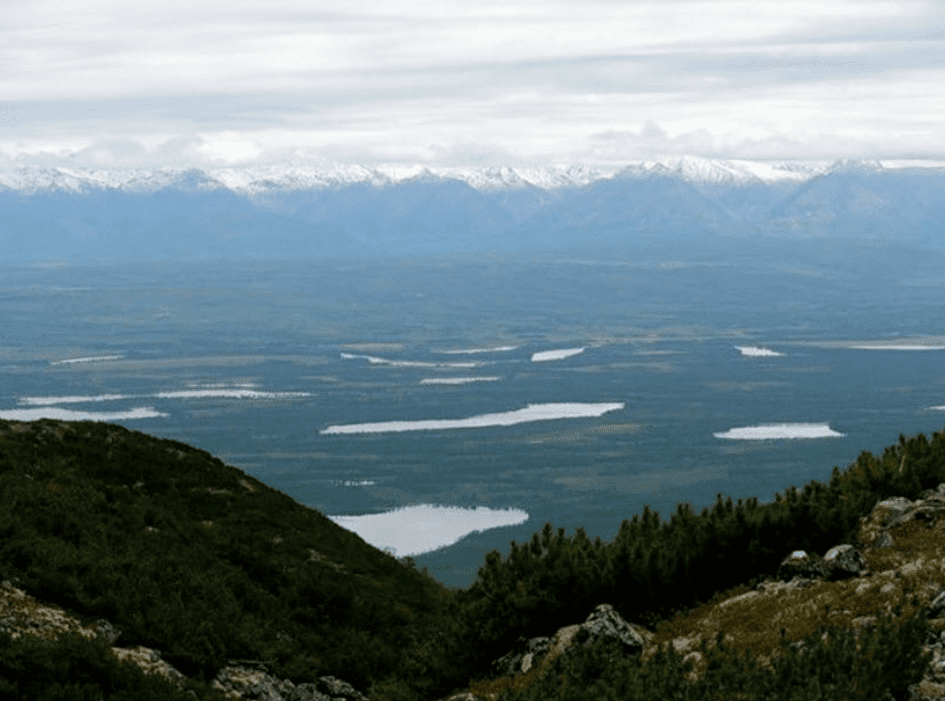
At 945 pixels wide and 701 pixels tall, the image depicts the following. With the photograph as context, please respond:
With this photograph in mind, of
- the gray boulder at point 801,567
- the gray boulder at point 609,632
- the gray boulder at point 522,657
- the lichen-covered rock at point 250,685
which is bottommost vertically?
the lichen-covered rock at point 250,685

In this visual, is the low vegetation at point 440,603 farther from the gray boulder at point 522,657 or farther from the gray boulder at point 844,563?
the gray boulder at point 844,563

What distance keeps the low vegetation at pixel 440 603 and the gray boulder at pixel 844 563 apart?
3.22 ft

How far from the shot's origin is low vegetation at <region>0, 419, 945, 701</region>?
1143 cm

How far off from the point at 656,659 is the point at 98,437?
22134mm

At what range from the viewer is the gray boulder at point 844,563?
47.1 ft

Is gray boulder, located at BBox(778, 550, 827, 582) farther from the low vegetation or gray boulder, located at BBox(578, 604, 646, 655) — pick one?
gray boulder, located at BBox(578, 604, 646, 655)

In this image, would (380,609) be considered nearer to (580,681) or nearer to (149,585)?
(149,585)

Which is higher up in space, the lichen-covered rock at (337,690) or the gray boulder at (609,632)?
the gray boulder at (609,632)

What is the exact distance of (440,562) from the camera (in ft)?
481

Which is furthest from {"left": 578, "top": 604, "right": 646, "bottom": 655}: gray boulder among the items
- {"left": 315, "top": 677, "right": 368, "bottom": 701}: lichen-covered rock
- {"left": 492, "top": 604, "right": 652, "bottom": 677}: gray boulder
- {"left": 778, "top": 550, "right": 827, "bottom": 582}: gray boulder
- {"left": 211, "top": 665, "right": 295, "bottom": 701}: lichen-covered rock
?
{"left": 315, "top": 677, "right": 368, "bottom": 701}: lichen-covered rock

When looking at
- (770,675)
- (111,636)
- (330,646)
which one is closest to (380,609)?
(330,646)

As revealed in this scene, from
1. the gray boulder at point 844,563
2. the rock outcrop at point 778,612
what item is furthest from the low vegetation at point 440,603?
the gray boulder at point 844,563

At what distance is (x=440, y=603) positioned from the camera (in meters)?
→ 26.5

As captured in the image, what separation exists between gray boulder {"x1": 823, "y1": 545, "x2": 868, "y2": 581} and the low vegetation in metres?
0.98
